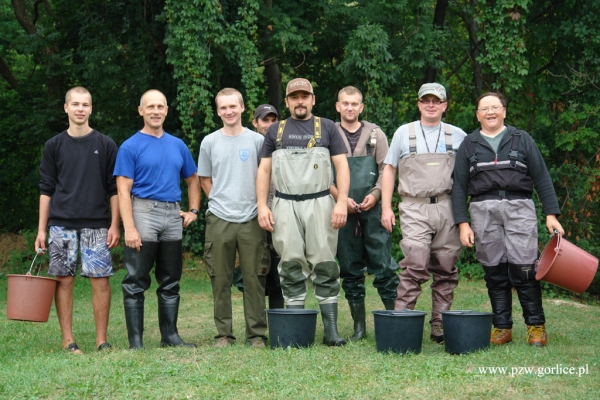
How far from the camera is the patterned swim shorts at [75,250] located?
19.8ft

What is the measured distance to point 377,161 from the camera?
21.6 ft

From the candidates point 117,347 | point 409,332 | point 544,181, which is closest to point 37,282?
point 117,347

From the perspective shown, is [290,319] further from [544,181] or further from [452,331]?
[544,181]

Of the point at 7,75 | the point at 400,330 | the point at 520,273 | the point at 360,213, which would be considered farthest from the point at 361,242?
the point at 7,75

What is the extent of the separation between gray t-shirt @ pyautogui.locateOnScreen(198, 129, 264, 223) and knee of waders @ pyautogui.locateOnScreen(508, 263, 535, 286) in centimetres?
209

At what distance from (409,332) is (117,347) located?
8.19 ft

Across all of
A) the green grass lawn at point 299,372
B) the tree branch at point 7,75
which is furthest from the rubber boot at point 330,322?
the tree branch at point 7,75

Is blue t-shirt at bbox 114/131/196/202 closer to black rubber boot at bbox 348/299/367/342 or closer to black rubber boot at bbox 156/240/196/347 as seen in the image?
black rubber boot at bbox 156/240/196/347

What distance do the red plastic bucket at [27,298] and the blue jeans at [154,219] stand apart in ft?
2.67

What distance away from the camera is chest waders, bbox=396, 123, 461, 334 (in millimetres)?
6156

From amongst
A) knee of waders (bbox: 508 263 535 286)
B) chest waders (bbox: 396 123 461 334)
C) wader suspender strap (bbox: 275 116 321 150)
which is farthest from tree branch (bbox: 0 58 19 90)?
knee of waders (bbox: 508 263 535 286)

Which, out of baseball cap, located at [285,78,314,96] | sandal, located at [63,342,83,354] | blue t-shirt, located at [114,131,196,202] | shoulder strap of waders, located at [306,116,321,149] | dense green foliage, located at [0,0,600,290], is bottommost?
sandal, located at [63,342,83,354]

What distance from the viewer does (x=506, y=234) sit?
605 centimetres

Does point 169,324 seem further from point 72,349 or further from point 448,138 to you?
point 448,138
